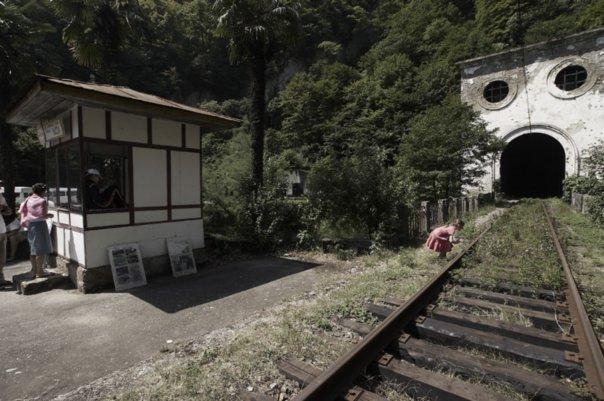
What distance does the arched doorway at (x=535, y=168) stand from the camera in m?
31.4

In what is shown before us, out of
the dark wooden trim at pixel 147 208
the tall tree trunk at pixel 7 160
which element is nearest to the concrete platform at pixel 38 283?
the dark wooden trim at pixel 147 208

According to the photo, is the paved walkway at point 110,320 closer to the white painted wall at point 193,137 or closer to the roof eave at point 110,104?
the white painted wall at point 193,137

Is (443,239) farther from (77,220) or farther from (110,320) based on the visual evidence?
(77,220)

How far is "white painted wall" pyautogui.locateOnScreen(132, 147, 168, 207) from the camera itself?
25.0 feet

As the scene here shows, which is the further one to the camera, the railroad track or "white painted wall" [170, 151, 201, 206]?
"white painted wall" [170, 151, 201, 206]

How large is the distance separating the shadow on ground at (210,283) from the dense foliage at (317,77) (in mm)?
1847

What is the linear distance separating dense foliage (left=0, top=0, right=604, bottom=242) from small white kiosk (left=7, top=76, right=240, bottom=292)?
7.83 ft

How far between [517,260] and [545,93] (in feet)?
77.1

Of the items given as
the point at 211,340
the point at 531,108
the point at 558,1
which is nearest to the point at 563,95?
the point at 531,108

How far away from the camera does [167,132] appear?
8.23 meters

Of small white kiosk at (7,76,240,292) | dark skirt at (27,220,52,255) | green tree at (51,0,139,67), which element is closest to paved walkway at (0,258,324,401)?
dark skirt at (27,220,52,255)

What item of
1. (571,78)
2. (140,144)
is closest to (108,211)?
(140,144)

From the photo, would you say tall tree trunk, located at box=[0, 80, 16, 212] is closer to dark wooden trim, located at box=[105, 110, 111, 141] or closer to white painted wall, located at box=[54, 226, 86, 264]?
white painted wall, located at box=[54, 226, 86, 264]

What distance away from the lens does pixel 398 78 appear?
35969 millimetres
